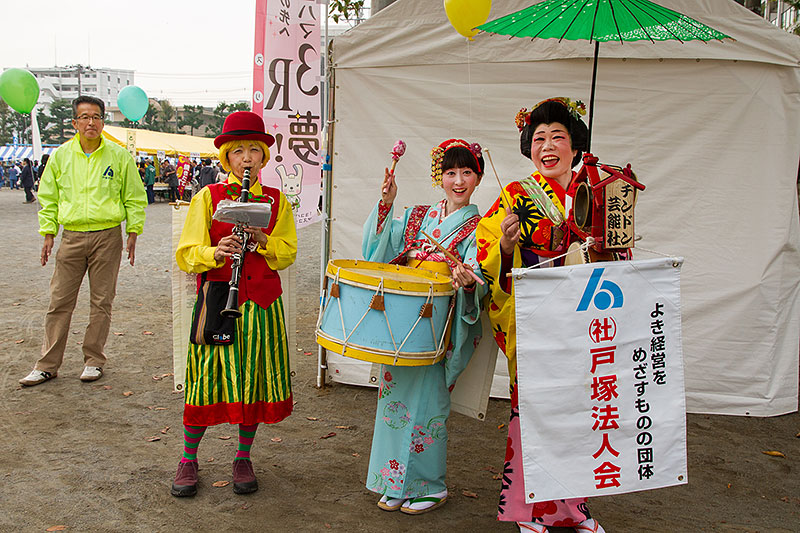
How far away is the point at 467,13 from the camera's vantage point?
364 centimetres

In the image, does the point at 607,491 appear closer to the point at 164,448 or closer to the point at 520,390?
the point at 520,390

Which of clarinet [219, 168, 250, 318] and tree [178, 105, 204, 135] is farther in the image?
tree [178, 105, 204, 135]

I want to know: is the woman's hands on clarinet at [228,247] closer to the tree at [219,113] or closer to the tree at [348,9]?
the tree at [348,9]

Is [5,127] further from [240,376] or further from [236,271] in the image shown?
[236,271]

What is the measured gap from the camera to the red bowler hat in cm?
324

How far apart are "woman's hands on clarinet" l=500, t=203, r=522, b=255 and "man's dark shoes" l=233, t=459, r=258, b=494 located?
5.99 feet

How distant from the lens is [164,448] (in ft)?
12.9

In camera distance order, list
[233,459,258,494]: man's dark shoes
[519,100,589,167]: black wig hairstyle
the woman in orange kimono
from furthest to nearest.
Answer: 1. [233,459,258,494]: man's dark shoes
2. [519,100,589,167]: black wig hairstyle
3. the woman in orange kimono

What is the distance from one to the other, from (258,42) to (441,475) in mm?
3218

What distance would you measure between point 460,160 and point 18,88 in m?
13.6

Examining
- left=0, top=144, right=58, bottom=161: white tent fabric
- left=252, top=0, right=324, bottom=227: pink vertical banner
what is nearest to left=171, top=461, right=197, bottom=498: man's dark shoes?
left=252, top=0, right=324, bottom=227: pink vertical banner

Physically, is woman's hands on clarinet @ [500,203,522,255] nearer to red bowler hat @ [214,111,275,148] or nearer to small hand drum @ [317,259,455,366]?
small hand drum @ [317,259,455,366]

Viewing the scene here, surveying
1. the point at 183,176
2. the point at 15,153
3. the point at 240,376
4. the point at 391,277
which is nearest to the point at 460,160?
the point at 391,277

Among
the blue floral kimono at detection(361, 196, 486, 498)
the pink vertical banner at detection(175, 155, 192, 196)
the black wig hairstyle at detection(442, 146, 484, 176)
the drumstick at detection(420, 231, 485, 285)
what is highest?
the pink vertical banner at detection(175, 155, 192, 196)
